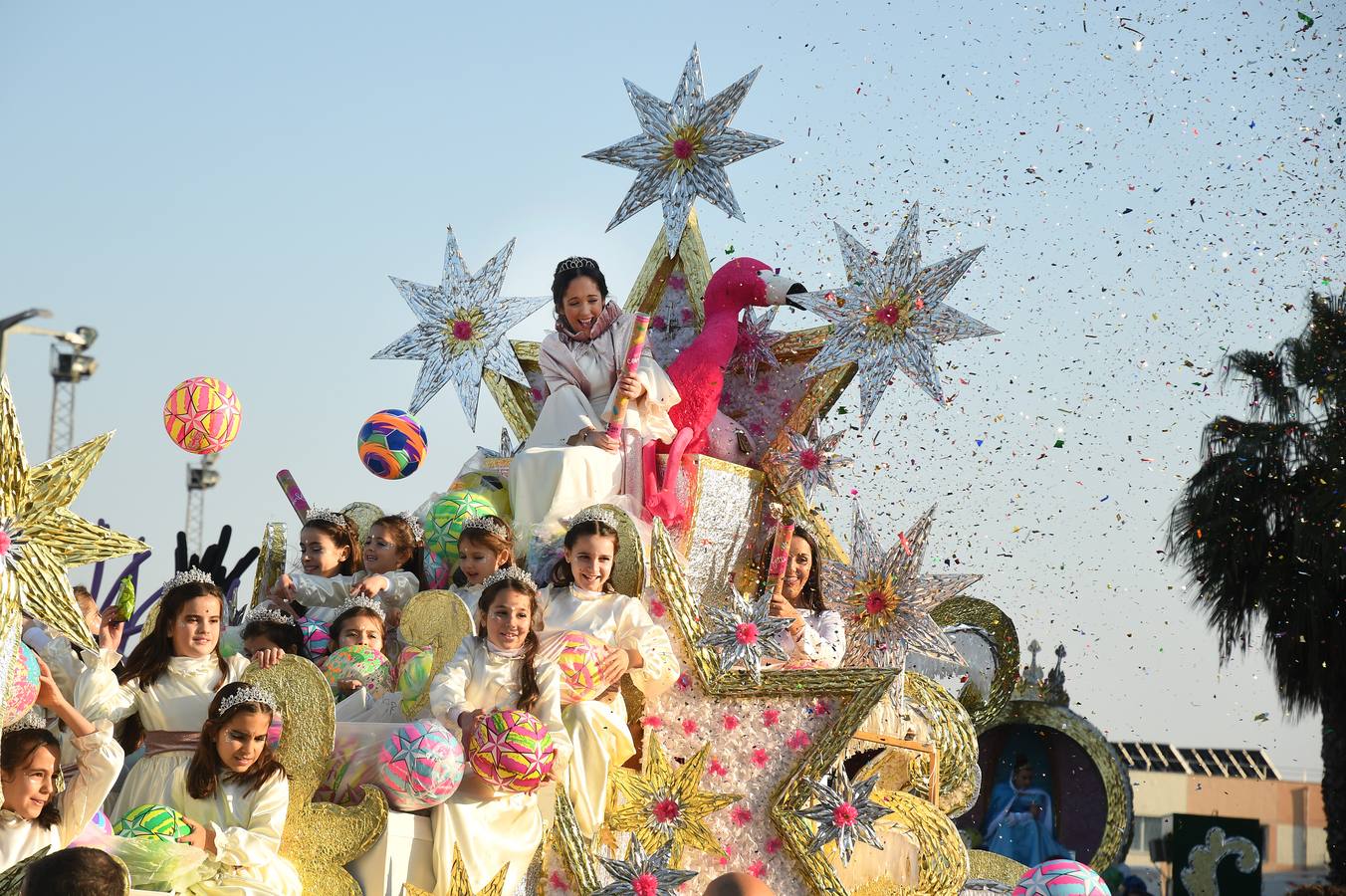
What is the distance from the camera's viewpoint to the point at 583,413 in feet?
29.4

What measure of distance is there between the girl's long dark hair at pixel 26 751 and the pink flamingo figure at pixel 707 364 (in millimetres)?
3791

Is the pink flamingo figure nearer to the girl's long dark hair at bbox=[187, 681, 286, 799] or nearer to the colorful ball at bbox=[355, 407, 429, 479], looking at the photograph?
the colorful ball at bbox=[355, 407, 429, 479]

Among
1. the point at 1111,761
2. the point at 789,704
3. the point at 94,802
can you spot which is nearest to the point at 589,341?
the point at 789,704

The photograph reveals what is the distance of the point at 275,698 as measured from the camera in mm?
6004

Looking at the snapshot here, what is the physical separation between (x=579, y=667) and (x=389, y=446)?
2896mm

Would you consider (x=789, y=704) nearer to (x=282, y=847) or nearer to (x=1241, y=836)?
(x=282, y=847)

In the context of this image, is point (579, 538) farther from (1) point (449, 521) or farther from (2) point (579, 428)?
(2) point (579, 428)

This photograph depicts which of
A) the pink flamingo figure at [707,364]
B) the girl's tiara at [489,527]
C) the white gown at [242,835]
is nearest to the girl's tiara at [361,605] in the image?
the girl's tiara at [489,527]

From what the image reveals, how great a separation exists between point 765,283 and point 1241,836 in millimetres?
7770

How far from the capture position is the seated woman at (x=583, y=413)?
8.32m

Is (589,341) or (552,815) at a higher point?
(589,341)

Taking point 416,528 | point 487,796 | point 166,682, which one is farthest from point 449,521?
point 487,796

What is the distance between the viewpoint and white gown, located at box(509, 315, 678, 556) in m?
8.30

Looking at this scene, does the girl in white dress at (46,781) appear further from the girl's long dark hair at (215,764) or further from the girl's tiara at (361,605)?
the girl's tiara at (361,605)
